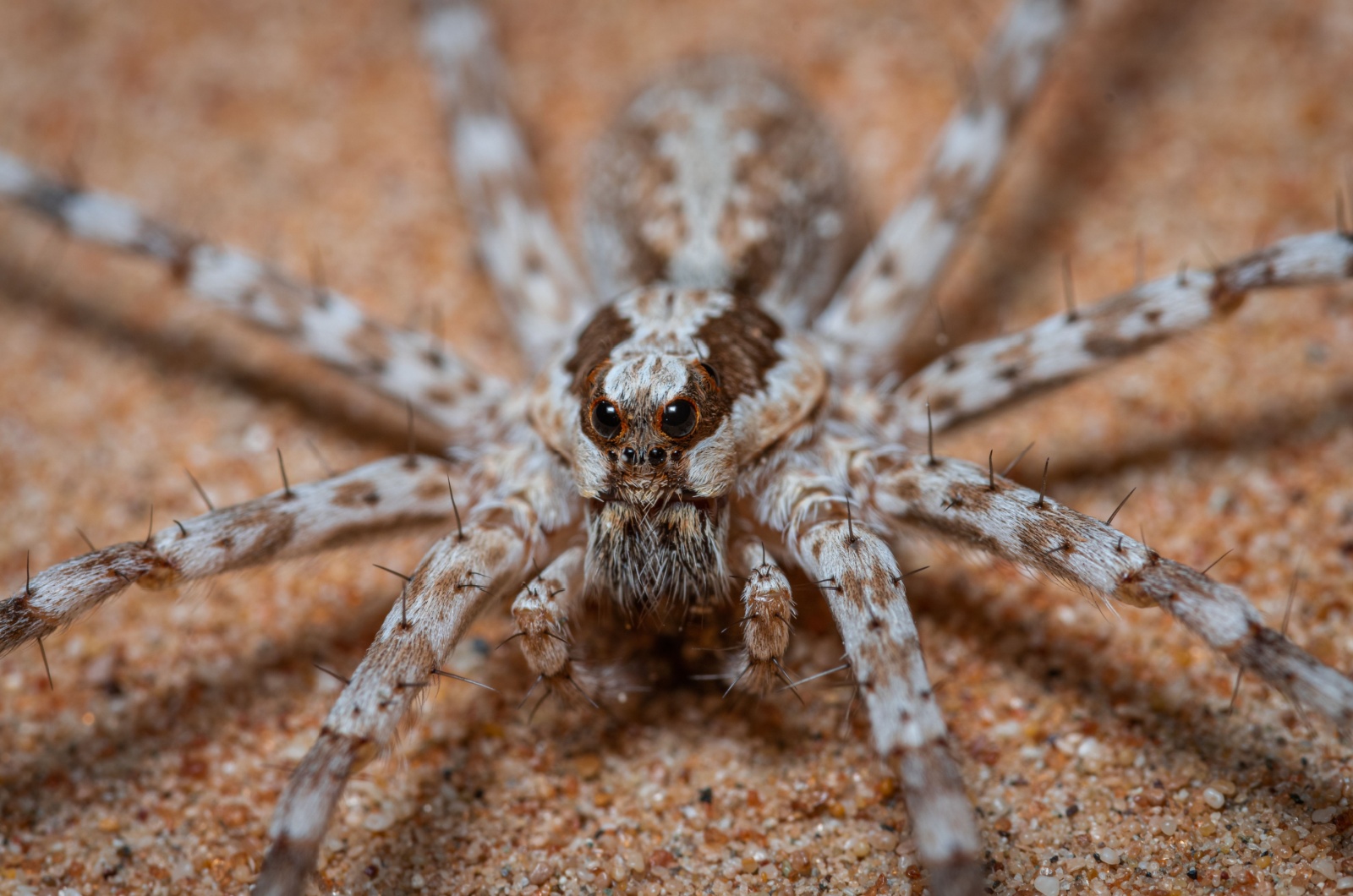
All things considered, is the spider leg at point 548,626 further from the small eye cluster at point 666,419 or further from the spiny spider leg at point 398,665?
the small eye cluster at point 666,419

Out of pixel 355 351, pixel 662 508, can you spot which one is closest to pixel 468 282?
pixel 355 351

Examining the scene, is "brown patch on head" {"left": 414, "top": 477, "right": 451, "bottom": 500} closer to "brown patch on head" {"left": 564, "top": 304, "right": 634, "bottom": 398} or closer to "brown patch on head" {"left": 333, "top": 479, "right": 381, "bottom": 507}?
"brown patch on head" {"left": 333, "top": 479, "right": 381, "bottom": 507}

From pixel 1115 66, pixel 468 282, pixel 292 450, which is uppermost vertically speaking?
pixel 1115 66

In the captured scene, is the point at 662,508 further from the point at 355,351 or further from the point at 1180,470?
the point at 1180,470

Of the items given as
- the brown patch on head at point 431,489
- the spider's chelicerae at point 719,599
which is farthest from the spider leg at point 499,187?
the brown patch on head at point 431,489

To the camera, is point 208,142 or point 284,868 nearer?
point 284,868

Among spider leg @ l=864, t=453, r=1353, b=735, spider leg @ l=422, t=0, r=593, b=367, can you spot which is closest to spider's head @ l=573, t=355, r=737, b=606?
spider leg @ l=864, t=453, r=1353, b=735

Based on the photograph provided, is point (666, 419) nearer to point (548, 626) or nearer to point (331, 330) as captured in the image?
point (548, 626)

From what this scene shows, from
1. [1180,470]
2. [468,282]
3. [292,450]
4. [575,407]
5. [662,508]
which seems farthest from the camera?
[468,282]
